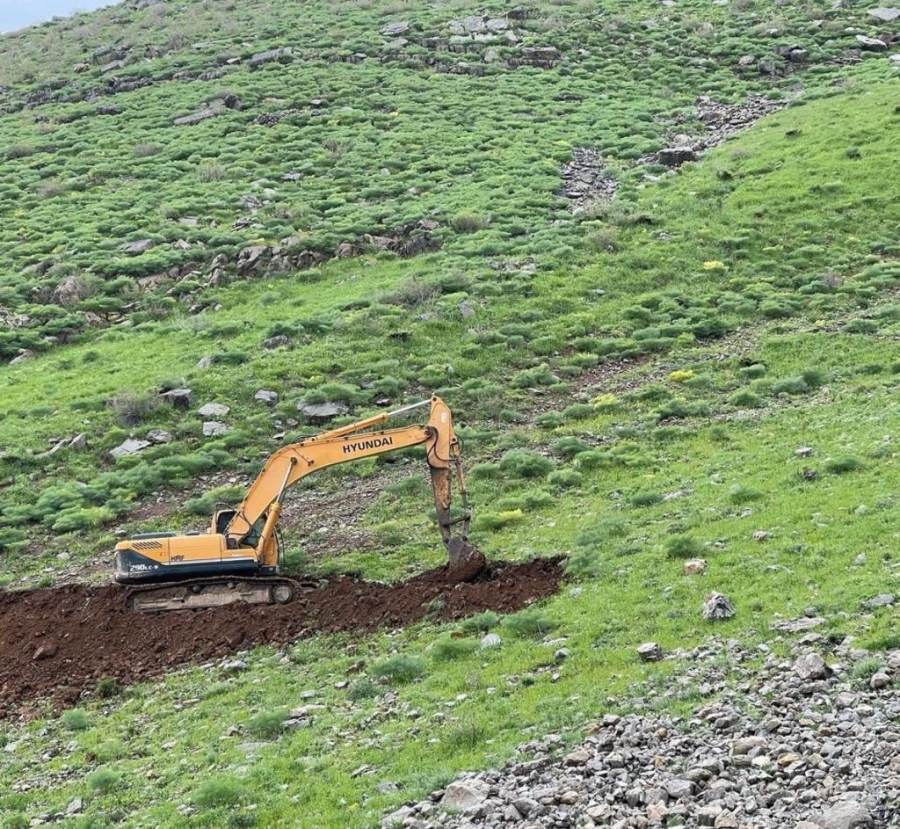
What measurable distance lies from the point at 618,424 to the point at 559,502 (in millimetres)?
4806

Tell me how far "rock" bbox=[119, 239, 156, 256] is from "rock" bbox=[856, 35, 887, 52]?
41.9 m

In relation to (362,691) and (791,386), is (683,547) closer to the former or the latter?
(362,691)

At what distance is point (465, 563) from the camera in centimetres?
1825

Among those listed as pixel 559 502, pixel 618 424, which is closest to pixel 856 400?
pixel 618 424

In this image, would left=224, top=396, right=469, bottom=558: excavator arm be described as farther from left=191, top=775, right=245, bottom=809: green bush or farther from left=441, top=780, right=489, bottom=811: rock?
left=441, top=780, right=489, bottom=811: rock

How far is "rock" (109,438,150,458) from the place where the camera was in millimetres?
27484

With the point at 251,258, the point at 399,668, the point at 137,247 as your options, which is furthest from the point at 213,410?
the point at 137,247

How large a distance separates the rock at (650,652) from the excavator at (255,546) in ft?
19.6

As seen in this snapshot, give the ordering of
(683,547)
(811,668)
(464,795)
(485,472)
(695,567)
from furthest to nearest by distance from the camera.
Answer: (485,472)
(683,547)
(695,567)
(811,668)
(464,795)

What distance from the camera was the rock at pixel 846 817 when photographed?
8.90 metres

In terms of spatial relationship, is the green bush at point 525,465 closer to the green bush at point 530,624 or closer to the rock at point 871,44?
the green bush at point 530,624

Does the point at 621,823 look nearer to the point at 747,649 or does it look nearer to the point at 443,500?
the point at 747,649

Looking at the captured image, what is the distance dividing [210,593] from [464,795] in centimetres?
941

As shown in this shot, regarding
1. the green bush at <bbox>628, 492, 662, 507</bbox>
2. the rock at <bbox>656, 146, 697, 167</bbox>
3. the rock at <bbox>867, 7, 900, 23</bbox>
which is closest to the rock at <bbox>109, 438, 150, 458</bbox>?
the green bush at <bbox>628, 492, 662, 507</bbox>
